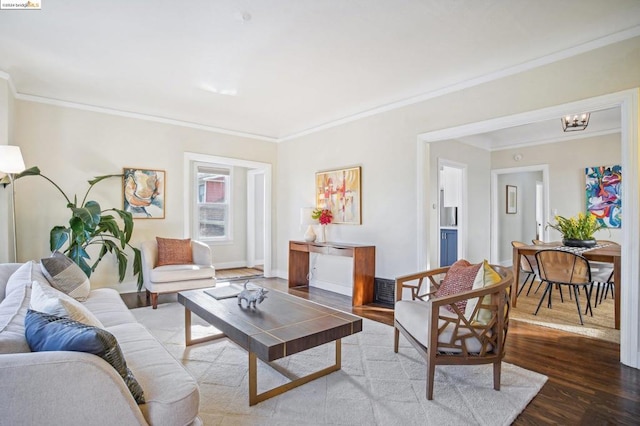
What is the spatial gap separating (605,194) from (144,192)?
284 inches

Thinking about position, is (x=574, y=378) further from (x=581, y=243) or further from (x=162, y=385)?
(x=162, y=385)

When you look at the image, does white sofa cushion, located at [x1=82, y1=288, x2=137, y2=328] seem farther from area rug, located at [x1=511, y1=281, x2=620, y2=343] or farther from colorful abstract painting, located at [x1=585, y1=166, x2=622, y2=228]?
colorful abstract painting, located at [x1=585, y1=166, x2=622, y2=228]

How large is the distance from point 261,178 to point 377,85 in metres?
4.18

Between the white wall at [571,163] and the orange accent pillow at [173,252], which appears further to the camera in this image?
the white wall at [571,163]

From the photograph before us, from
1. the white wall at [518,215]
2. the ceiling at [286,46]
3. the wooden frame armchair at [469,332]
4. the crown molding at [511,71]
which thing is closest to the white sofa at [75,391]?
the wooden frame armchair at [469,332]

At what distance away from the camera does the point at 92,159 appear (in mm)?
4551

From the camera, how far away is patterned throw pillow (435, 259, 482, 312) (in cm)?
250

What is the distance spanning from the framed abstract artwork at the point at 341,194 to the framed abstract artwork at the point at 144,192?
7.96 feet

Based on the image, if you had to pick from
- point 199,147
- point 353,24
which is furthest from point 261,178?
point 353,24

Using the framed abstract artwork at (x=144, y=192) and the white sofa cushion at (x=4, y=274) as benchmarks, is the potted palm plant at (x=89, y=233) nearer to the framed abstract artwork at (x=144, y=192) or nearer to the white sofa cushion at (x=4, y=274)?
the framed abstract artwork at (x=144, y=192)

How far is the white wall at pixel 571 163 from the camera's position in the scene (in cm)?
543

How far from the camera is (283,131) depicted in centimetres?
608

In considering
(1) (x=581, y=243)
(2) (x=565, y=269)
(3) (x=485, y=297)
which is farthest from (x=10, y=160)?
(1) (x=581, y=243)

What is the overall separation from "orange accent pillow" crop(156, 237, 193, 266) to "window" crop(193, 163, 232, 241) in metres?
2.33
